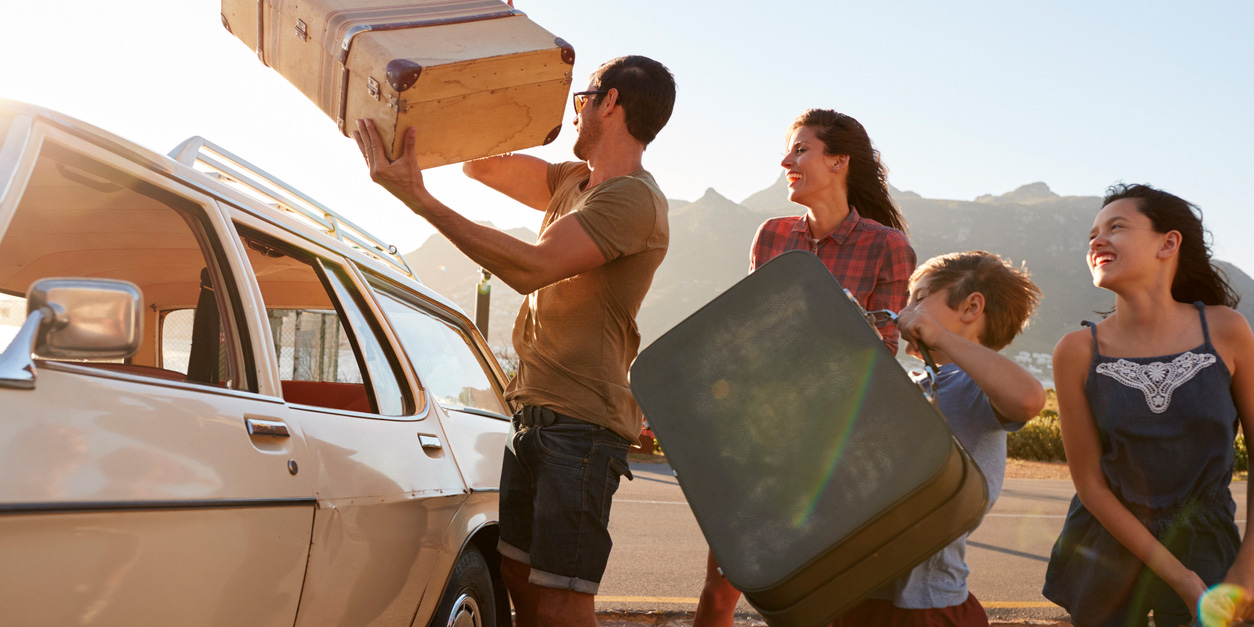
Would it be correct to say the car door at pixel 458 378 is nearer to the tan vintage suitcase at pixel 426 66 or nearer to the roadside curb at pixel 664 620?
the tan vintage suitcase at pixel 426 66

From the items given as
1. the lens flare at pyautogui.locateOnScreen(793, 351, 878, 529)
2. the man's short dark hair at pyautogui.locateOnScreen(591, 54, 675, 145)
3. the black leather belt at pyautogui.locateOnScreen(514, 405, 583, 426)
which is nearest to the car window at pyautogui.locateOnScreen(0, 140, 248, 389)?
the black leather belt at pyautogui.locateOnScreen(514, 405, 583, 426)

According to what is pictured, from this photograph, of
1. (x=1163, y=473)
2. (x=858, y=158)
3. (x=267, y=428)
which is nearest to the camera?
(x=267, y=428)

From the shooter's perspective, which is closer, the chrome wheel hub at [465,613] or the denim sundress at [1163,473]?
the denim sundress at [1163,473]

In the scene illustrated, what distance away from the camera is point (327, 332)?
14.9ft

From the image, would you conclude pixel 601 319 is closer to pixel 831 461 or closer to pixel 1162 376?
pixel 831 461

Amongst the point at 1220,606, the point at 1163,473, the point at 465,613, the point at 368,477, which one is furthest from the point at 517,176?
the point at 1220,606

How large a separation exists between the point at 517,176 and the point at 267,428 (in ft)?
4.46

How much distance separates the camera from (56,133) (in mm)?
1705

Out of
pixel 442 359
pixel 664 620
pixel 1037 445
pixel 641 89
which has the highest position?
pixel 641 89

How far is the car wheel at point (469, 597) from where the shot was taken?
2.76m

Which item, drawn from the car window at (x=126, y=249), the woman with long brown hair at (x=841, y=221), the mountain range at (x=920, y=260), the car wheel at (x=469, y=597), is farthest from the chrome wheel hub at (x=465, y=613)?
the mountain range at (x=920, y=260)

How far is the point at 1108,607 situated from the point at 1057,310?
181 metres

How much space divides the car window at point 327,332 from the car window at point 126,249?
0.55 feet

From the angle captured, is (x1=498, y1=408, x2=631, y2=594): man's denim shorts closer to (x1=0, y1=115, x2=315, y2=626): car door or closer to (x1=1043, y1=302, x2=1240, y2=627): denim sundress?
(x1=0, y1=115, x2=315, y2=626): car door
